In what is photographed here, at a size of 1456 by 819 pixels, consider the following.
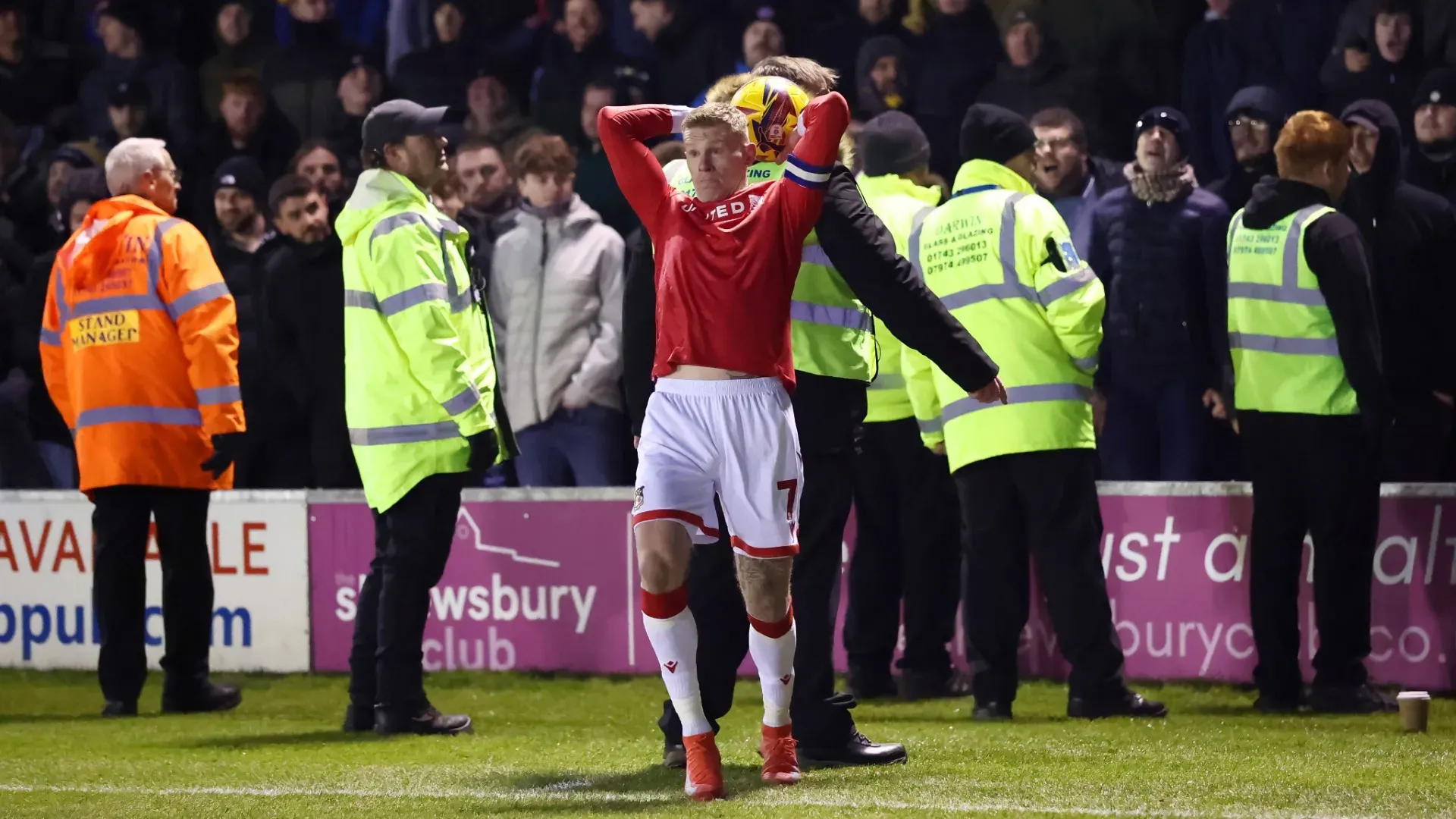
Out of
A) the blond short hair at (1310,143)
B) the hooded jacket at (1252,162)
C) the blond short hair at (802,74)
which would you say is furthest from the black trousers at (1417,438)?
the blond short hair at (802,74)

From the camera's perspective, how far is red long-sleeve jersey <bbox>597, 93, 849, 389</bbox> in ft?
16.7

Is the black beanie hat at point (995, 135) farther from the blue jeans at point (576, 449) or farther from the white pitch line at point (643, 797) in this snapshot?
the blue jeans at point (576, 449)

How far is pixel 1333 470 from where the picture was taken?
283 inches

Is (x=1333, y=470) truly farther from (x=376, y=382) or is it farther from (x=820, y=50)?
(x=820, y=50)

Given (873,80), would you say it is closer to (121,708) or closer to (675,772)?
(121,708)

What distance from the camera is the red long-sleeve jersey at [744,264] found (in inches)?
200

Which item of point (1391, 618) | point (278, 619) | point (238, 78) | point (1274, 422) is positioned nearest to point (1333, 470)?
point (1274, 422)

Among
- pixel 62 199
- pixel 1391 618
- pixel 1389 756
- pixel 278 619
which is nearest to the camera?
pixel 1389 756

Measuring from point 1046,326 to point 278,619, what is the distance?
4.05 meters

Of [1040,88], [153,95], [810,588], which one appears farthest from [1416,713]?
[153,95]

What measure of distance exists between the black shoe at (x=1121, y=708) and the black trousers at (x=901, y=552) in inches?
45.5

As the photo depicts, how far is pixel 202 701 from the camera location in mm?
8023

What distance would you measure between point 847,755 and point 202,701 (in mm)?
3393

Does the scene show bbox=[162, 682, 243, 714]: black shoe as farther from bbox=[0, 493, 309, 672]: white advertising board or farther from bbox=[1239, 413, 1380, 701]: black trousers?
bbox=[1239, 413, 1380, 701]: black trousers
